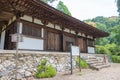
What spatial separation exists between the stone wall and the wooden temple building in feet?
3.96

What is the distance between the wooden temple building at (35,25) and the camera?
7.50 m

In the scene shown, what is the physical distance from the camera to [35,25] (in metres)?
8.80

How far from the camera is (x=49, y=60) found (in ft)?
25.7

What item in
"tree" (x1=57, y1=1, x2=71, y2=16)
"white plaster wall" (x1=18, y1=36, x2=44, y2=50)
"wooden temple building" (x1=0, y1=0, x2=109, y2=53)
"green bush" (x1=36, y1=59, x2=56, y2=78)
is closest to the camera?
"green bush" (x1=36, y1=59, x2=56, y2=78)

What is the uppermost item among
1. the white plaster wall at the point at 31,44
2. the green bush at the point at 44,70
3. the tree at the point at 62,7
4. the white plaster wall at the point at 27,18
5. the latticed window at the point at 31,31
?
the tree at the point at 62,7

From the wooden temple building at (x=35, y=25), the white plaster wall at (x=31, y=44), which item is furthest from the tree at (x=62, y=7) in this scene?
the white plaster wall at (x=31, y=44)

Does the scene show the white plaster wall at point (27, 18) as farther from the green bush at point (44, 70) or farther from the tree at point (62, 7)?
the tree at point (62, 7)

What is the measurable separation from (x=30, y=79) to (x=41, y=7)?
3.90 m

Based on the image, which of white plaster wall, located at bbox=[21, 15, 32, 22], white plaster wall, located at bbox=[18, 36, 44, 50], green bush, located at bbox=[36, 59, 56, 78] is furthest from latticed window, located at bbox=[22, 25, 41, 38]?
green bush, located at bbox=[36, 59, 56, 78]

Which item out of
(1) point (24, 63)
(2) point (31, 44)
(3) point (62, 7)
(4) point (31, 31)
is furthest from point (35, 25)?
(3) point (62, 7)

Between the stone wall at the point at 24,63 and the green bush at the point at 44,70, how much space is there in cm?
22

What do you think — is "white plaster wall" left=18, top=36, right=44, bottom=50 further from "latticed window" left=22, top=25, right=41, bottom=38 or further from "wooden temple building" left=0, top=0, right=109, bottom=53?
"latticed window" left=22, top=25, right=41, bottom=38

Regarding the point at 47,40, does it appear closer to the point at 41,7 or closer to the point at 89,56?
the point at 41,7

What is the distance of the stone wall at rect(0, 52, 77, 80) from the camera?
5824 mm
